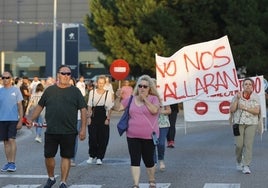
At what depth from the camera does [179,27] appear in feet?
110

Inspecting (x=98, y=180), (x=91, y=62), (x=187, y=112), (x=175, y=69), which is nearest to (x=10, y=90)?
(x=98, y=180)

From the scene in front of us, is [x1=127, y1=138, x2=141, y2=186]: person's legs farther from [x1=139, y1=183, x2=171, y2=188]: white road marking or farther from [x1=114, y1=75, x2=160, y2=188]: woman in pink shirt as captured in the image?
[x1=139, y1=183, x2=171, y2=188]: white road marking

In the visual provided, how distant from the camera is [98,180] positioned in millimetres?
10234

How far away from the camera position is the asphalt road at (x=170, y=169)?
9.91 metres

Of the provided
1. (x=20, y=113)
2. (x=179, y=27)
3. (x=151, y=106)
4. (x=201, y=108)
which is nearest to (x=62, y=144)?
(x=151, y=106)

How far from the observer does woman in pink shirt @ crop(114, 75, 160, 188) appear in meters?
8.86

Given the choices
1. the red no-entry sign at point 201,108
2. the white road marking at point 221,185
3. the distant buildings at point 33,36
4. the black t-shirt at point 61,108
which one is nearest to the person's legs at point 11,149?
the black t-shirt at point 61,108

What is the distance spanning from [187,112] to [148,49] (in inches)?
732

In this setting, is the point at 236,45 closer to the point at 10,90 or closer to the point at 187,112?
the point at 187,112

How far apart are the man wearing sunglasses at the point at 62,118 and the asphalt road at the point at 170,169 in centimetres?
84

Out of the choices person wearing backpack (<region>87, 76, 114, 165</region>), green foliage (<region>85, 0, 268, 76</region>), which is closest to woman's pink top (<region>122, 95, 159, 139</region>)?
person wearing backpack (<region>87, 76, 114, 165</region>)

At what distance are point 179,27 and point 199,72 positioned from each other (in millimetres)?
19818

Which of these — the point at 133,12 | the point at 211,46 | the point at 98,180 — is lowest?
the point at 98,180

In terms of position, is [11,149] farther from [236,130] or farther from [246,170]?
[246,170]
